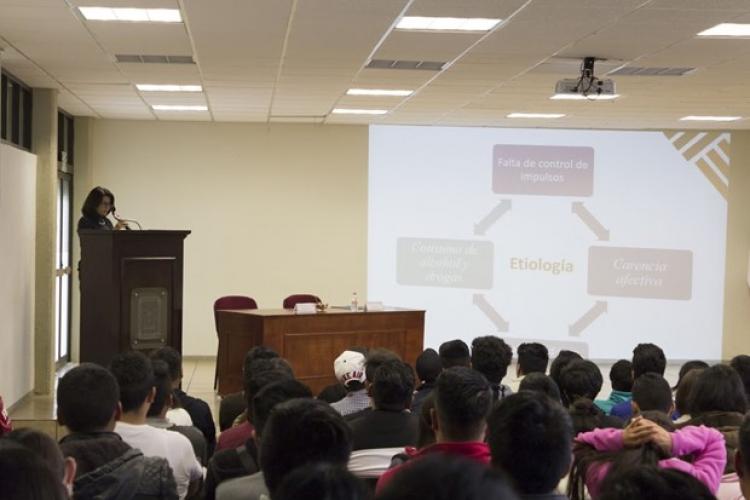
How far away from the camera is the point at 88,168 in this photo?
42.8 feet

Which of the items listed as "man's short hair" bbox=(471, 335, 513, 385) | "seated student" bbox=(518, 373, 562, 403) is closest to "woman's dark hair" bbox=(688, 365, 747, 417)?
"seated student" bbox=(518, 373, 562, 403)

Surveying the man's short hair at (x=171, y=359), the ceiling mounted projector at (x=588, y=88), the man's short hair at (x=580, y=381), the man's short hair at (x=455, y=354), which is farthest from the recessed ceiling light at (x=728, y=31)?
the man's short hair at (x=171, y=359)

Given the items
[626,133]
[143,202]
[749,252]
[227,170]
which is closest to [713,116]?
[626,133]

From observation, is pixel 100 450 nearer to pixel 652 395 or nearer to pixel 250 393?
pixel 250 393

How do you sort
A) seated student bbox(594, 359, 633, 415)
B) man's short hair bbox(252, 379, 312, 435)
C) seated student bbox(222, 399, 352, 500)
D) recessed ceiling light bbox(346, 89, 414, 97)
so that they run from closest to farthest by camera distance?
seated student bbox(222, 399, 352, 500) < man's short hair bbox(252, 379, 312, 435) < seated student bbox(594, 359, 633, 415) < recessed ceiling light bbox(346, 89, 414, 97)

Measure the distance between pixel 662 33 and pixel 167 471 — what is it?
5692 mm

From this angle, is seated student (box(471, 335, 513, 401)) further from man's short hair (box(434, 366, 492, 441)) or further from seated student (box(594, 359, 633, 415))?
man's short hair (box(434, 366, 492, 441))

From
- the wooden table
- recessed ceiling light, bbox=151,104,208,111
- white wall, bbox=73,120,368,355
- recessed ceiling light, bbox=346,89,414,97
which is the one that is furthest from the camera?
white wall, bbox=73,120,368,355

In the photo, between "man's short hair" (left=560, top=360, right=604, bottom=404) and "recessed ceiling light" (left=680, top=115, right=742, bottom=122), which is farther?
"recessed ceiling light" (left=680, top=115, right=742, bottom=122)

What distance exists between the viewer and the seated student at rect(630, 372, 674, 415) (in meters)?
4.16

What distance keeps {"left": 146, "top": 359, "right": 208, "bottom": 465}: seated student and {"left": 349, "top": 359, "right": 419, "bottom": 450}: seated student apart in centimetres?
62

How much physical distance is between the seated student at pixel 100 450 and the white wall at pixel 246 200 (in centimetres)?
1033

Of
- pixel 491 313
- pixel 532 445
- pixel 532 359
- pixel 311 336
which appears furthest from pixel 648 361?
pixel 491 313

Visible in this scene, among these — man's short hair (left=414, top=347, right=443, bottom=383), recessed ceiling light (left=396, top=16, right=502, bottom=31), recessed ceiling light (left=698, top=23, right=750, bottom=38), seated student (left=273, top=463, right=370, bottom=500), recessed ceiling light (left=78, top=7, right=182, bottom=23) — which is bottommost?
man's short hair (left=414, top=347, right=443, bottom=383)
